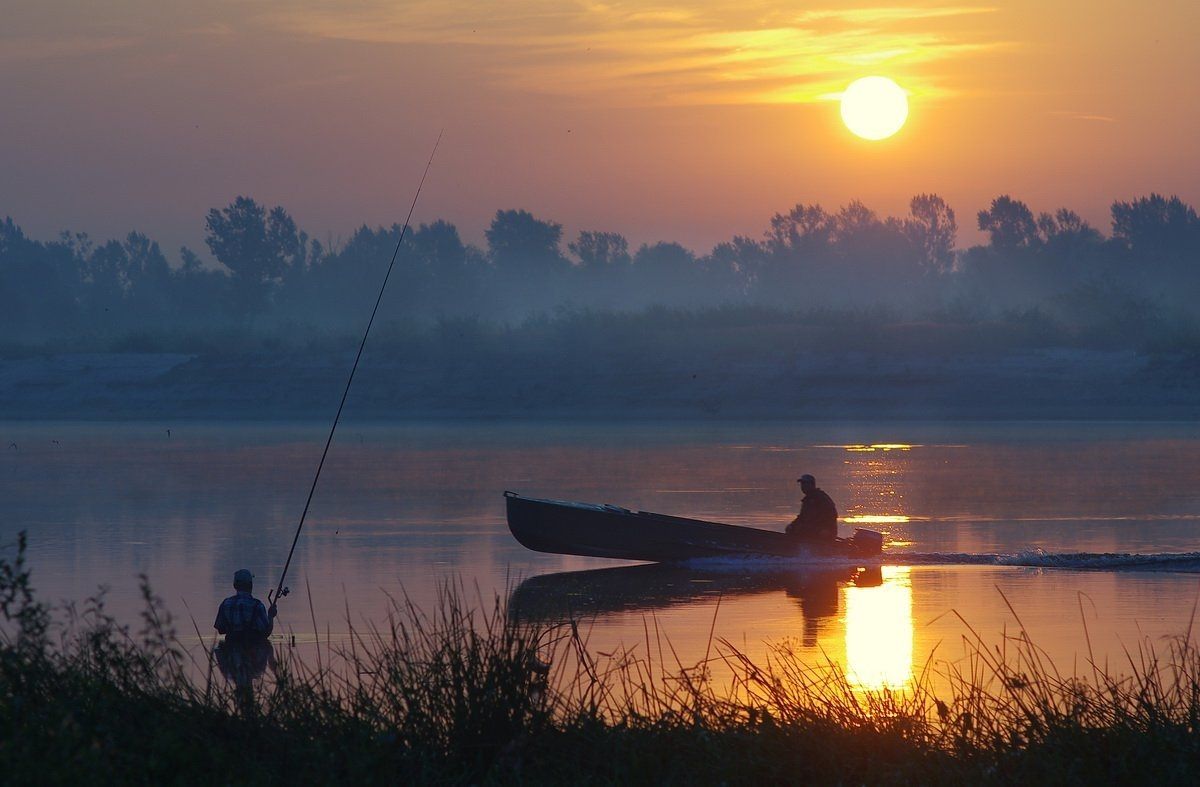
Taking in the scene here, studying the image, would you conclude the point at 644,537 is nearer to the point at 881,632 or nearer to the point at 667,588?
the point at 667,588

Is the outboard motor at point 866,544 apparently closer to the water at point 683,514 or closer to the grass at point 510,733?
the water at point 683,514

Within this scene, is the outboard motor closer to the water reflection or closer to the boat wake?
the boat wake

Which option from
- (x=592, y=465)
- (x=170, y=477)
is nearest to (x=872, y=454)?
(x=592, y=465)

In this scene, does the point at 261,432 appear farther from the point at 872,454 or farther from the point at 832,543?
the point at 832,543

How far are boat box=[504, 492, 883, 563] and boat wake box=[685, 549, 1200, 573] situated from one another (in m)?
0.09

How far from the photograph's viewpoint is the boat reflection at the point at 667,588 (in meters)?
17.4

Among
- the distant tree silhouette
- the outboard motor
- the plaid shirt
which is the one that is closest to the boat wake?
the outboard motor

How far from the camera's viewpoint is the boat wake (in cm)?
1995

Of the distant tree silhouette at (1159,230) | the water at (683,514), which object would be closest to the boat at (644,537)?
the water at (683,514)

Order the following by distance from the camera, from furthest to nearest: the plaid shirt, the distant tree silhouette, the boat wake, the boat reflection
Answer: the distant tree silhouette < the boat wake < the boat reflection < the plaid shirt

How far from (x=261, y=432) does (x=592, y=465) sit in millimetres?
27461

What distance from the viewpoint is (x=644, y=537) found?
2088cm

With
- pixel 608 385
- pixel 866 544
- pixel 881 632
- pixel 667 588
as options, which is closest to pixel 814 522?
pixel 866 544

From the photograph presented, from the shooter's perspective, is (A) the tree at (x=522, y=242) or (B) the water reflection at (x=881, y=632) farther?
(A) the tree at (x=522, y=242)
